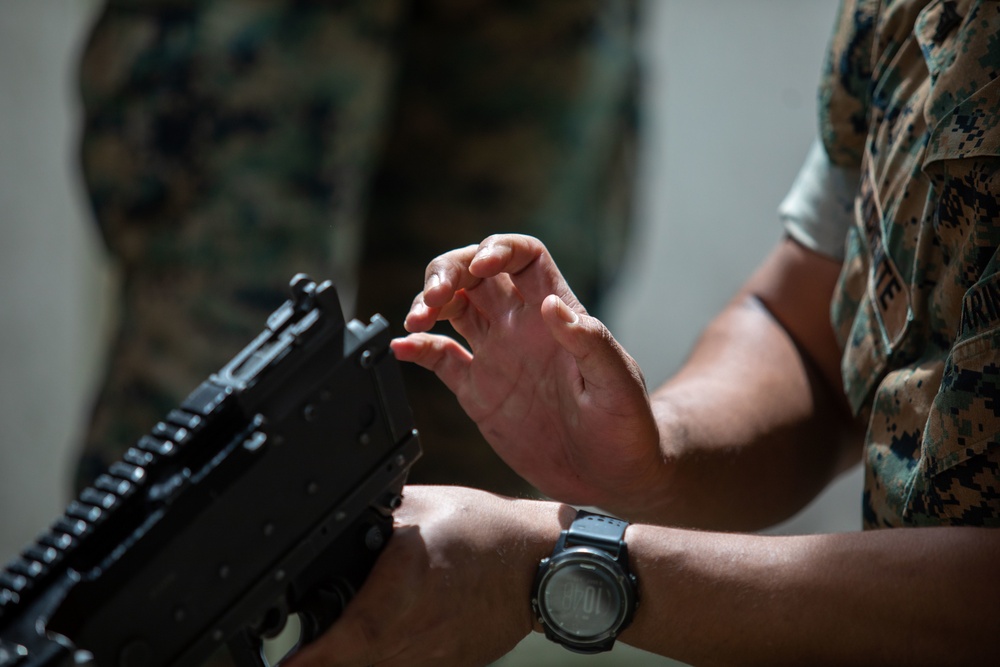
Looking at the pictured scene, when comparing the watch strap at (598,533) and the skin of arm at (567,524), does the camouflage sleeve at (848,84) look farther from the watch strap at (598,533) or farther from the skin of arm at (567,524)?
the watch strap at (598,533)

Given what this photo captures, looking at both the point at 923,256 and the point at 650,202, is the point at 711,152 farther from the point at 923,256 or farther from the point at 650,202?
the point at 923,256

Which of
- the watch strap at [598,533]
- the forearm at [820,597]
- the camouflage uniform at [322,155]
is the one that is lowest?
the forearm at [820,597]

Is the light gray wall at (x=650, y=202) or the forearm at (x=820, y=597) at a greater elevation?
the light gray wall at (x=650, y=202)

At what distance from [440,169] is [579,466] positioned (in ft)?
3.18

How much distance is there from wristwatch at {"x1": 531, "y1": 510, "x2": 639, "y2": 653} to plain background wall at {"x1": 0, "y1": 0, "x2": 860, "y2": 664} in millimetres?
1557

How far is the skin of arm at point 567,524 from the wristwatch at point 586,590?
1 centimetres

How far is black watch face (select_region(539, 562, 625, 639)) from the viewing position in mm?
795

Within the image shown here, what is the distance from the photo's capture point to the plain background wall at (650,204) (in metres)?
2.32

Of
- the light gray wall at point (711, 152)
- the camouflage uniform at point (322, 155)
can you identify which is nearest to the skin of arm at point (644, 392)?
the camouflage uniform at point (322, 155)

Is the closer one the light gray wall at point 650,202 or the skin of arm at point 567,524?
the skin of arm at point 567,524

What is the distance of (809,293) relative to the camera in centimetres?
114

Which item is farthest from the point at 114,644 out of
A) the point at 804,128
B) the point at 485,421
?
the point at 804,128

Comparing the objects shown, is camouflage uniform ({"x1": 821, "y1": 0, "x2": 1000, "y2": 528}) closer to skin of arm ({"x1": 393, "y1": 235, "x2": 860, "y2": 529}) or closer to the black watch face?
skin of arm ({"x1": 393, "y1": 235, "x2": 860, "y2": 529})

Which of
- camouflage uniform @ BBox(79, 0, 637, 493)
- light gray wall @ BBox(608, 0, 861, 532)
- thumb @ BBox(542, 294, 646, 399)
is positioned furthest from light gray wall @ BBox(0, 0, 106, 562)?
thumb @ BBox(542, 294, 646, 399)
